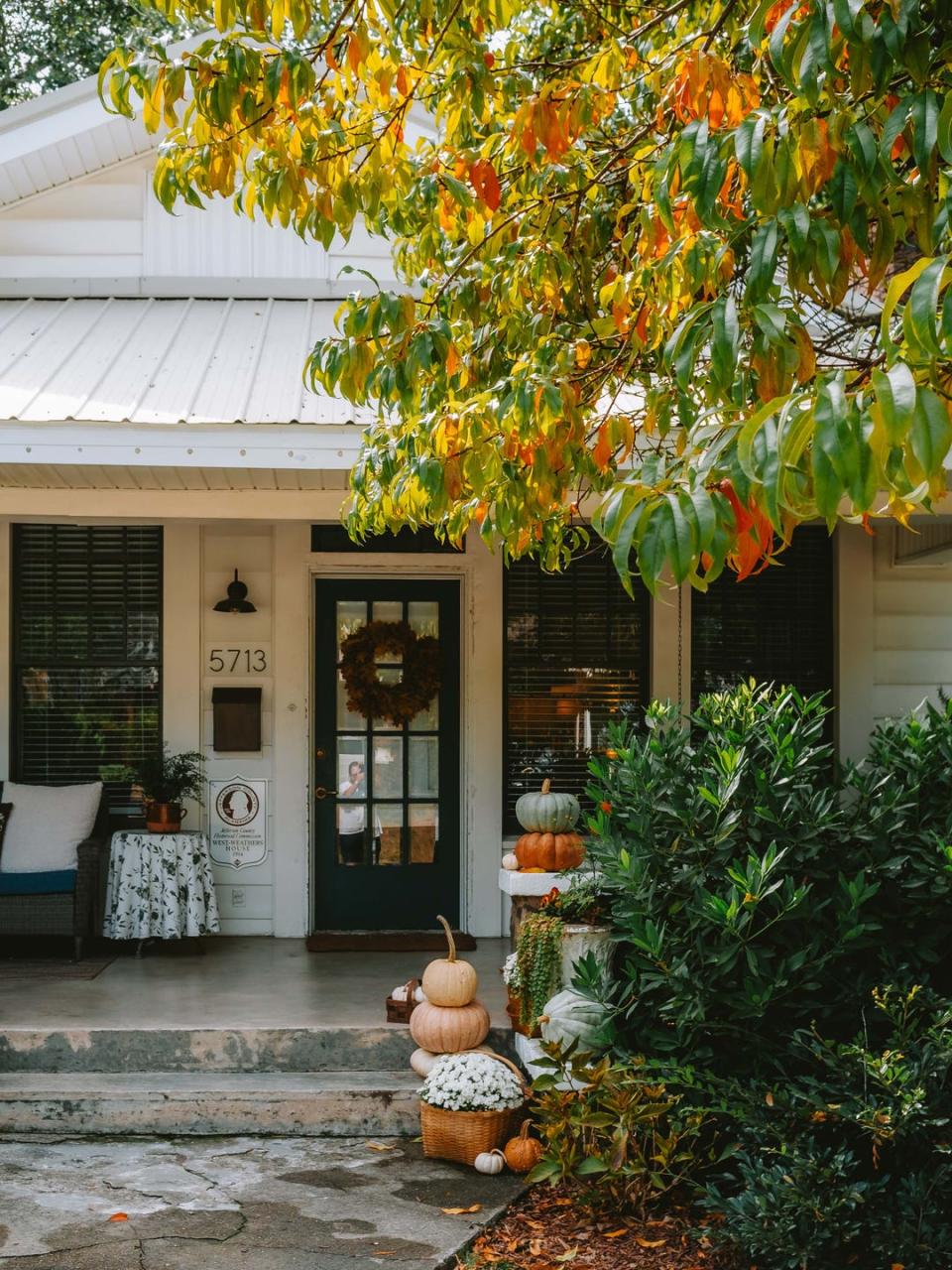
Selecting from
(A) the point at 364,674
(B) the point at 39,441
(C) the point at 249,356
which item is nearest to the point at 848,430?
(B) the point at 39,441

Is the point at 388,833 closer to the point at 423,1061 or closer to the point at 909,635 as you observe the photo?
the point at 423,1061

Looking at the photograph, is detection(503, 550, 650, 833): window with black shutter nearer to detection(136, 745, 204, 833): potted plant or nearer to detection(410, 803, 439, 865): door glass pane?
detection(410, 803, 439, 865): door glass pane

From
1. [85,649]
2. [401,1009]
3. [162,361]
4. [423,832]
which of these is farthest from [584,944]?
[85,649]

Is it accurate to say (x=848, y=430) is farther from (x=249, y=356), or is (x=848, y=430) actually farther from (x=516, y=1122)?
(x=249, y=356)

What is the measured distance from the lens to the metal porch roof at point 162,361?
6.01 metres

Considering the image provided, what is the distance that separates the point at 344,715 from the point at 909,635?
12.2 ft

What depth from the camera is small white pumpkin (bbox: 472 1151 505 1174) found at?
484 cm

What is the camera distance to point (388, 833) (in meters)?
8.10

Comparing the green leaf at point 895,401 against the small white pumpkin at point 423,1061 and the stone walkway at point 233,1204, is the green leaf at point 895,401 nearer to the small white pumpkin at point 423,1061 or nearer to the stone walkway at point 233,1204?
the stone walkway at point 233,1204

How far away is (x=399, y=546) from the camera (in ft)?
26.5

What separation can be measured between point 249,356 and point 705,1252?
502 centimetres

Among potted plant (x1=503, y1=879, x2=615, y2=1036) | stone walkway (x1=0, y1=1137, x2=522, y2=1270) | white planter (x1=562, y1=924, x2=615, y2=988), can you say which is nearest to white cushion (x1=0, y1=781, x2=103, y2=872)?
stone walkway (x1=0, y1=1137, x2=522, y2=1270)

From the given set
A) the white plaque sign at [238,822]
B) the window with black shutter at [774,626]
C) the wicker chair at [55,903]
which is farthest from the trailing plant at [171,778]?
the window with black shutter at [774,626]

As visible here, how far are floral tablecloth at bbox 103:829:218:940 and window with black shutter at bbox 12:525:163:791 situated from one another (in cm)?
80
